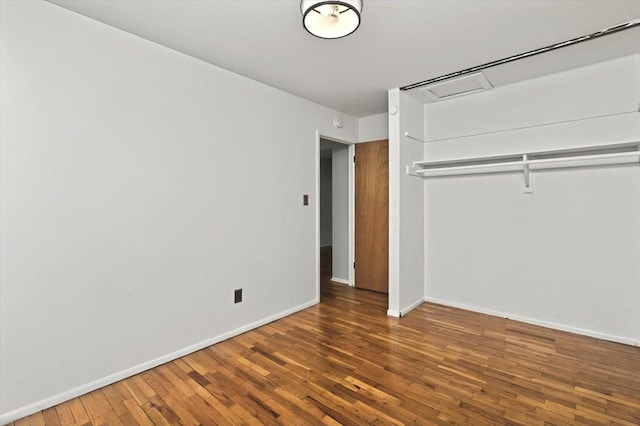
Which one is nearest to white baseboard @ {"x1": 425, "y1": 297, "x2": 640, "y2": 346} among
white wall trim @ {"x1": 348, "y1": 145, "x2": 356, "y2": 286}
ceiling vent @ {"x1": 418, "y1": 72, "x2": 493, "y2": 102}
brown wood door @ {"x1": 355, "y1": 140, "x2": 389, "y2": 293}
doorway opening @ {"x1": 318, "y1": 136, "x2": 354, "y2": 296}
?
brown wood door @ {"x1": 355, "y1": 140, "x2": 389, "y2": 293}

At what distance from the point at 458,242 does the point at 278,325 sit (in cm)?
230

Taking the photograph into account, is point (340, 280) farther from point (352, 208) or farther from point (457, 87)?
point (457, 87)

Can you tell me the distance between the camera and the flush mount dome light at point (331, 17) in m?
1.79

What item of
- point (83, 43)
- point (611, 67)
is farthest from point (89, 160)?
point (611, 67)

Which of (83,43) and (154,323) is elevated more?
(83,43)

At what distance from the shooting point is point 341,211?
16.1 feet

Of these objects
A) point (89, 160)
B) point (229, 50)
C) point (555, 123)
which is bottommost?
point (89, 160)

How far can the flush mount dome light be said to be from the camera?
70.4 inches

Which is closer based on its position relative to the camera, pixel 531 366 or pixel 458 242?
pixel 531 366

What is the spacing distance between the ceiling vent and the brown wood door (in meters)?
0.88

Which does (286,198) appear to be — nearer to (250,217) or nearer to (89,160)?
(250,217)

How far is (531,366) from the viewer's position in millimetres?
2424

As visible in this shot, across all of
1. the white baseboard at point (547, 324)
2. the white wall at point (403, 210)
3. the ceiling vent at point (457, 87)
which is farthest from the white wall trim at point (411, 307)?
the ceiling vent at point (457, 87)

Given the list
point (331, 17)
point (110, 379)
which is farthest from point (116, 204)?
point (331, 17)
